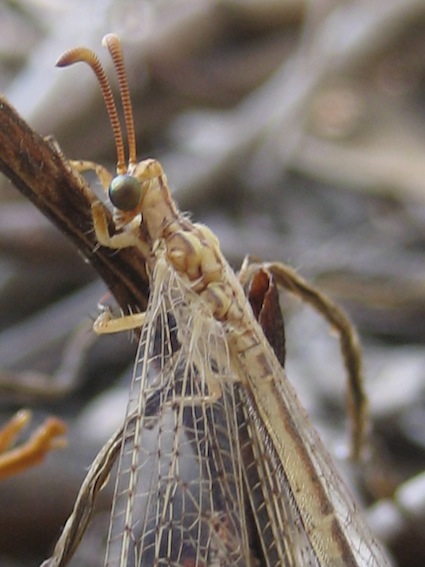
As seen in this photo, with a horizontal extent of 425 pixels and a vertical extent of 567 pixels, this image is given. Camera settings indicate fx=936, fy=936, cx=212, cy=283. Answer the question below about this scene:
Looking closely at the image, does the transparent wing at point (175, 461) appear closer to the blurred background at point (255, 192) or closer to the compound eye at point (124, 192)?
the compound eye at point (124, 192)

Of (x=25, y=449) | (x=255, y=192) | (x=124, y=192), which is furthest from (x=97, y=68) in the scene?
(x=255, y=192)

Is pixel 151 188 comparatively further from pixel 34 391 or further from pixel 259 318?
pixel 34 391

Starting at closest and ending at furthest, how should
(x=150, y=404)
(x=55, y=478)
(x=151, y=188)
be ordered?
(x=150, y=404) → (x=151, y=188) → (x=55, y=478)

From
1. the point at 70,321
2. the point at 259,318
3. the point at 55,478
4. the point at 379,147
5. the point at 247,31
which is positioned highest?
the point at 247,31

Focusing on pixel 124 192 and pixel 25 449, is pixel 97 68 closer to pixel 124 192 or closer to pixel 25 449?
pixel 124 192

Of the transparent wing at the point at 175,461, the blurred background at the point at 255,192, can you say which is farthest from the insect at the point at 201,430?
the blurred background at the point at 255,192

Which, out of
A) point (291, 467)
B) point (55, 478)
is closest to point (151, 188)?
point (291, 467)
